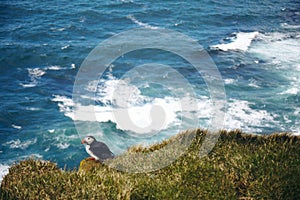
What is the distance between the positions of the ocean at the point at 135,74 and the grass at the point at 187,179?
31.9 metres

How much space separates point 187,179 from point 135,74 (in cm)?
6110

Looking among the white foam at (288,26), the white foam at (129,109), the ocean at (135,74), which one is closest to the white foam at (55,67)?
the ocean at (135,74)

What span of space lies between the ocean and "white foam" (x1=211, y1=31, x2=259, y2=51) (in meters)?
0.19

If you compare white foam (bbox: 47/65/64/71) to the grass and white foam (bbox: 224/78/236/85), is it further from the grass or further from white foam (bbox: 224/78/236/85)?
the grass

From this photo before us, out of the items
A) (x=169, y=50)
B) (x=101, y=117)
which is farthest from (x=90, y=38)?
(x=101, y=117)

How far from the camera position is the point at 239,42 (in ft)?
290

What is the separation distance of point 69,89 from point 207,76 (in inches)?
904

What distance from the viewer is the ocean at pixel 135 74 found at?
5934 cm

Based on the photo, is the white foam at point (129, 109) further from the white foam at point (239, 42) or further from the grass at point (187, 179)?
the grass at point (187, 179)

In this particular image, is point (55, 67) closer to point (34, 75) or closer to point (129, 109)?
point (34, 75)

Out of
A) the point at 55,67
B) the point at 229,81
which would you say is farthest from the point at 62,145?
the point at 229,81

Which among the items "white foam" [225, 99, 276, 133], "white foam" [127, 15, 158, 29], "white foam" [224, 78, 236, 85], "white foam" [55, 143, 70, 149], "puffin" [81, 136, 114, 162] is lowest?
"white foam" [55, 143, 70, 149]

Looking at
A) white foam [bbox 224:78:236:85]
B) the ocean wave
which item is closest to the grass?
the ocean wave

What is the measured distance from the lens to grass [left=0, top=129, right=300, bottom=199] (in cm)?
1614
